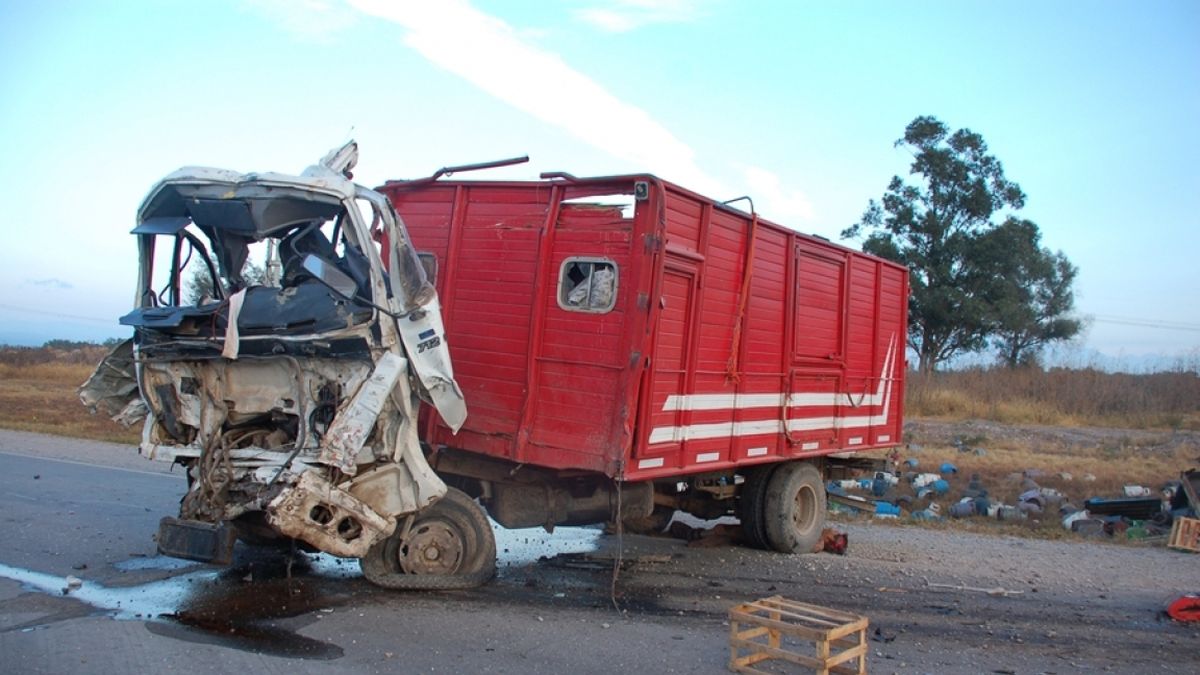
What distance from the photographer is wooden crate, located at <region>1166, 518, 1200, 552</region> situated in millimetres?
10062

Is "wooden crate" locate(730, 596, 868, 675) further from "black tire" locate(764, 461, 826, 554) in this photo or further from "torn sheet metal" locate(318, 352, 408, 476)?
"black tire" locate(764, 461, 826, 554)

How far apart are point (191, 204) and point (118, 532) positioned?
3675 millimetres

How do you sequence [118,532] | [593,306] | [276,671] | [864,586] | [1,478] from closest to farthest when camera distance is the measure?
[276,671], [593,306], [864,586], [118,532], [1,478]

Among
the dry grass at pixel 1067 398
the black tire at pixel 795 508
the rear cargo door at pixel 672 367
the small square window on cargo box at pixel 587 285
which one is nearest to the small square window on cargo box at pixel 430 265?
the small square window on cargo box at pixel 587 285

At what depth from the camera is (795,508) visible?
31.3ft

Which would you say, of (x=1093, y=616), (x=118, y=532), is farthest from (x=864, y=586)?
(x=118, y=532)

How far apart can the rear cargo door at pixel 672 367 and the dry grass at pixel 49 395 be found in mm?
3927

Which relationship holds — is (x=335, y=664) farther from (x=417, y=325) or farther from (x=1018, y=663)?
(x=1018, y=663)

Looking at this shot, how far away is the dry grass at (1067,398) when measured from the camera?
78.8 feet

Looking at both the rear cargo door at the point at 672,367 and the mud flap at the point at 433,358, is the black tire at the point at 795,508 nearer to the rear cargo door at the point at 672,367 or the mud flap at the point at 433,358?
the rear cargo door at the point at 672,367

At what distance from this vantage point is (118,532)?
8.33m

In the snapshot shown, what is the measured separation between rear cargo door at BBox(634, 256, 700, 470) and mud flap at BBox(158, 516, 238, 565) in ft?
9.00

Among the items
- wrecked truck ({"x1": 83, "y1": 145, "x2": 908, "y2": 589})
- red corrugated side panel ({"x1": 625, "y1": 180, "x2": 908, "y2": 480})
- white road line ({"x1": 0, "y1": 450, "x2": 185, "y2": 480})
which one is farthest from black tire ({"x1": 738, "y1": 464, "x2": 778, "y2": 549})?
white road line ({"x1": 0, "y1": 450, "x2": 185, "y2": 480})

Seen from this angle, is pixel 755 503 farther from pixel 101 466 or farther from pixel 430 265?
pixel 101 466
